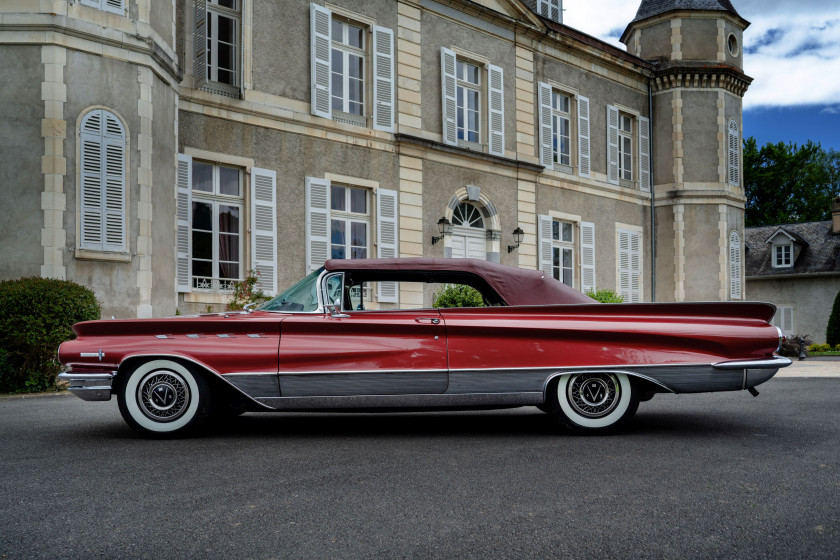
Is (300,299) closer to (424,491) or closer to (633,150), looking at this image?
(424,491)

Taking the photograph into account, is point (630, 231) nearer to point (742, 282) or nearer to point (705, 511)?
point (742, 282)

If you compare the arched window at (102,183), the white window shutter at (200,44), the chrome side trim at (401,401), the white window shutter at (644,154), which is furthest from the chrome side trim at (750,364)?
the white window shutter at (644,154)

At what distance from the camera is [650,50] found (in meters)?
23.6

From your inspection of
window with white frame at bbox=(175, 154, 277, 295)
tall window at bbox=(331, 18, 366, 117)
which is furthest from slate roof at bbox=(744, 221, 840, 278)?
window with white frame at bbox=(175, 154, 277, 295)

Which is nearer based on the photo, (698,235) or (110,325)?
(110,325)

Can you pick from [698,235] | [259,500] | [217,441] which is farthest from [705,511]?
[698,235]

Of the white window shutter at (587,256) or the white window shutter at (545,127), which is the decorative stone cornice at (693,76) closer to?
the white window shutter at (545,127)

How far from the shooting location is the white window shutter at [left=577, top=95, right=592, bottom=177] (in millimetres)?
20766

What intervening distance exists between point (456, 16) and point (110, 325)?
556 inches

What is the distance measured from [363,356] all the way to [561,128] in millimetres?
16374

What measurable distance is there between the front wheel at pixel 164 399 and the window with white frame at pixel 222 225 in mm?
7453

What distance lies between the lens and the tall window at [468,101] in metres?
18.0

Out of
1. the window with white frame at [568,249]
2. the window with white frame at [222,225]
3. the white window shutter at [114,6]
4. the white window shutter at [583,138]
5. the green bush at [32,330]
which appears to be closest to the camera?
the green bush at [32,330]

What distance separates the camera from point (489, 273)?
18.9 ft
